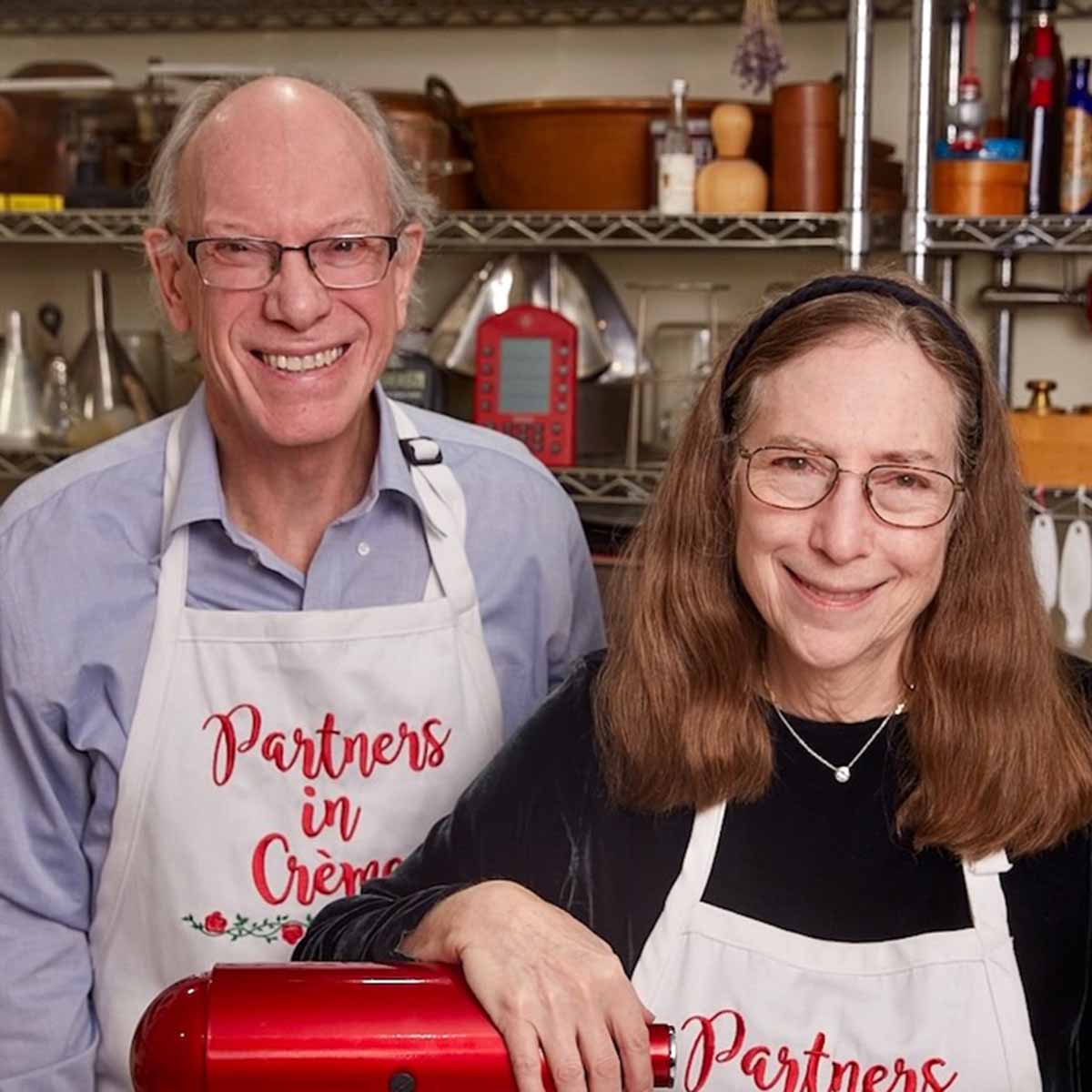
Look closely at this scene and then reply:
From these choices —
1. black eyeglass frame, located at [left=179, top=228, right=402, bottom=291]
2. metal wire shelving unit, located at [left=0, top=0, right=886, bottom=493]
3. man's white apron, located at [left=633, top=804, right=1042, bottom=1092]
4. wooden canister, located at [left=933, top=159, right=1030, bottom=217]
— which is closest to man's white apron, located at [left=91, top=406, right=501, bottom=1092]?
black eyeglass frame, located at [left=179, top=228, right=402, bottom=291]

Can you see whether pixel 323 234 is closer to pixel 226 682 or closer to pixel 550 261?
pixel 226 682

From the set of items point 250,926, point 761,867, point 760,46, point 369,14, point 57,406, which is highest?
point 369,14

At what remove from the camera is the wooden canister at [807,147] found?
93.8 inches

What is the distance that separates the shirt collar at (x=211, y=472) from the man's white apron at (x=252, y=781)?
1.0 inches

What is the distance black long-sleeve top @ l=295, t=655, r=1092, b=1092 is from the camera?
1.25 m

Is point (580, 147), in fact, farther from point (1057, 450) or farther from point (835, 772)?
point (835, 772)

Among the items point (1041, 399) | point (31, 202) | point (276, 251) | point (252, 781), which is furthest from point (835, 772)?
point (31, 202)

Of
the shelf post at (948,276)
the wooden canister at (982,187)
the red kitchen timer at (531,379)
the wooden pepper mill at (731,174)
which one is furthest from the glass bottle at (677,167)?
the shelf post at (948,276)

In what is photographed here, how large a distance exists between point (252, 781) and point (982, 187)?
1.38m

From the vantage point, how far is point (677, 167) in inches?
95.8

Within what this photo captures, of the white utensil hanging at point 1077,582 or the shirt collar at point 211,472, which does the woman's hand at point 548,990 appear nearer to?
the shirt collar at point 211,472

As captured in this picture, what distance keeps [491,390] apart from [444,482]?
3.10 ft

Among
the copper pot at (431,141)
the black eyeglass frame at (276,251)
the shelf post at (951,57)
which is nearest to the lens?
the black eyeglass frame at (276,251)

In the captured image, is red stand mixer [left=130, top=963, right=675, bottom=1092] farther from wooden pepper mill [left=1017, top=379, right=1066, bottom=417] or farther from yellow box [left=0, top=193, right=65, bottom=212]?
yellow box [left=0, top=193, right=65, bottom=212]
